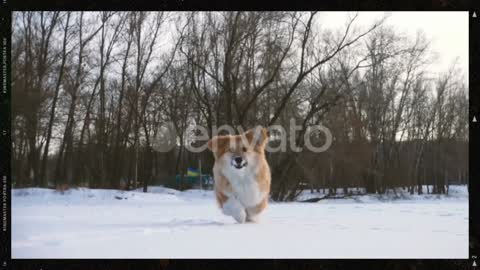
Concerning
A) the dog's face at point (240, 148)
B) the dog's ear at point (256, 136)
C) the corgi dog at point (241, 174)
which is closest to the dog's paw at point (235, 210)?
the corgi dog at point (241, 174)

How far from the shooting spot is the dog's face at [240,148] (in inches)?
169

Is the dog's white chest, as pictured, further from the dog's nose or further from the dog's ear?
the dog's ear

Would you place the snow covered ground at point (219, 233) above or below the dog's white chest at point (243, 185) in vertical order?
below

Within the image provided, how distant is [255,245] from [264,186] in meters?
1.26

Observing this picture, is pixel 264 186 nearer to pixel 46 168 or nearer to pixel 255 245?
pixel 255 245

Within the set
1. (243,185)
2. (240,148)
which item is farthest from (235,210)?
(240,148)

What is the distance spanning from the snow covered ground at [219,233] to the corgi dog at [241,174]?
0.16 m

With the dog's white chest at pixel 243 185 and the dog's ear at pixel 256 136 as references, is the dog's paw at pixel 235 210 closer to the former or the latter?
the dog's white chest at pixel 243 185

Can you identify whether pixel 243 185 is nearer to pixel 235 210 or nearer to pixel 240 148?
pixel 235 210

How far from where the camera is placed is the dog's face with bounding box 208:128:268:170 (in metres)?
4.29

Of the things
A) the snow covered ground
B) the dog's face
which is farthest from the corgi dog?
the snow covered ground

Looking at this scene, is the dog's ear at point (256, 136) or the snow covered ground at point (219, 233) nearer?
the snow covered ground at point (219, 233)
